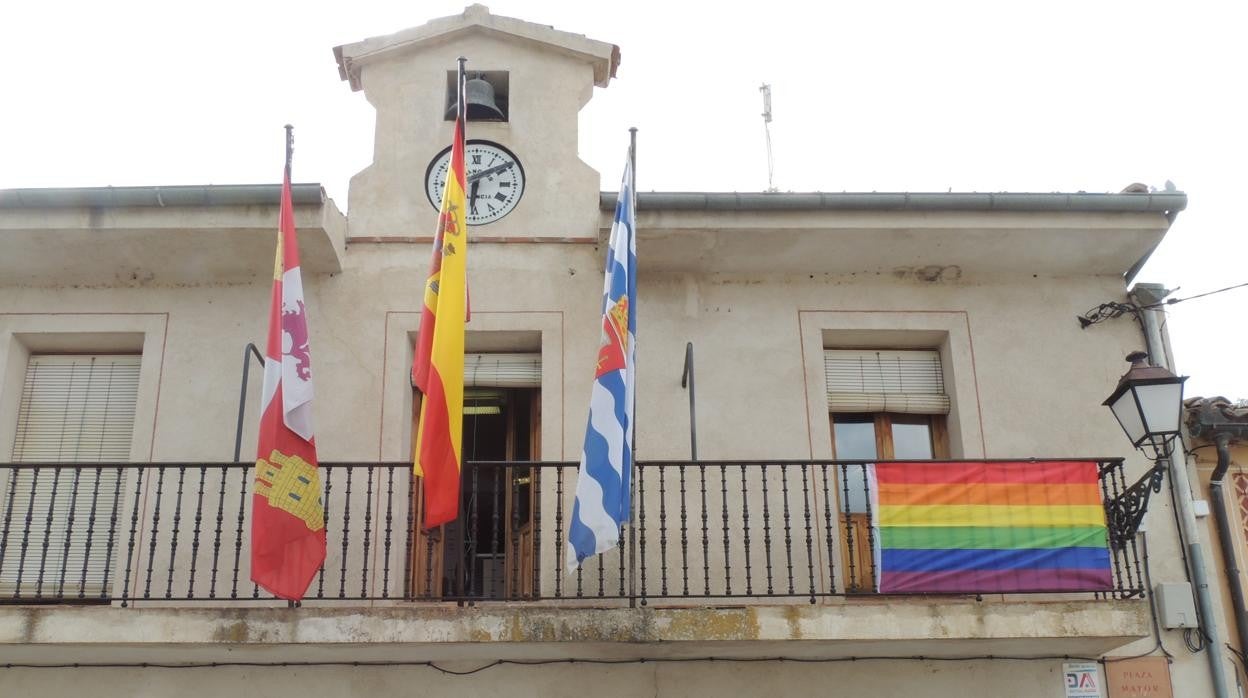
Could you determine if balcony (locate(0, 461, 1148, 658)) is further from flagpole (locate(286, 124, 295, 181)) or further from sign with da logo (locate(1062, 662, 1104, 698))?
flagpole (locate(286, 124, 295, 181))

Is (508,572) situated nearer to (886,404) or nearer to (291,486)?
(291,486)

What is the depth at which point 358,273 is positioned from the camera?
31.9 ft

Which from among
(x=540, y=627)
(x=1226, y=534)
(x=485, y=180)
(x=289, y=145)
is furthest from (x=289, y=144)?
(x=1226, y=534)

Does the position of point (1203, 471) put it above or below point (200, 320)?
below

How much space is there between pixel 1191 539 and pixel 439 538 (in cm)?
540

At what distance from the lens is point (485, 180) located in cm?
1008

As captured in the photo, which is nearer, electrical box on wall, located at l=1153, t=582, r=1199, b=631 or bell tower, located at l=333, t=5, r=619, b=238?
electrical box on wall, located at l=1153, t=582, r=1199, b=631

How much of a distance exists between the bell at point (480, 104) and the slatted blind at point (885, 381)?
332 cm

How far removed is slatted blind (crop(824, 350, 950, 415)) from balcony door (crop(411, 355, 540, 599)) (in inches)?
92.8

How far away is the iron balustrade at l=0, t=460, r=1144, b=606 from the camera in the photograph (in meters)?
8.80

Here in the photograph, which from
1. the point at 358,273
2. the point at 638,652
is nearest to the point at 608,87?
the point at 358,273

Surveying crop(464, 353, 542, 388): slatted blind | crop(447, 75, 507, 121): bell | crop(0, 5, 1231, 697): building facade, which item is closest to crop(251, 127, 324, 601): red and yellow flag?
crop(0, 5, 1231, 697): building facade

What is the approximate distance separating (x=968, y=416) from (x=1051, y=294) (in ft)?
4.15

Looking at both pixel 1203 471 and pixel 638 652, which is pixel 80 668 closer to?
pixel 638 652
